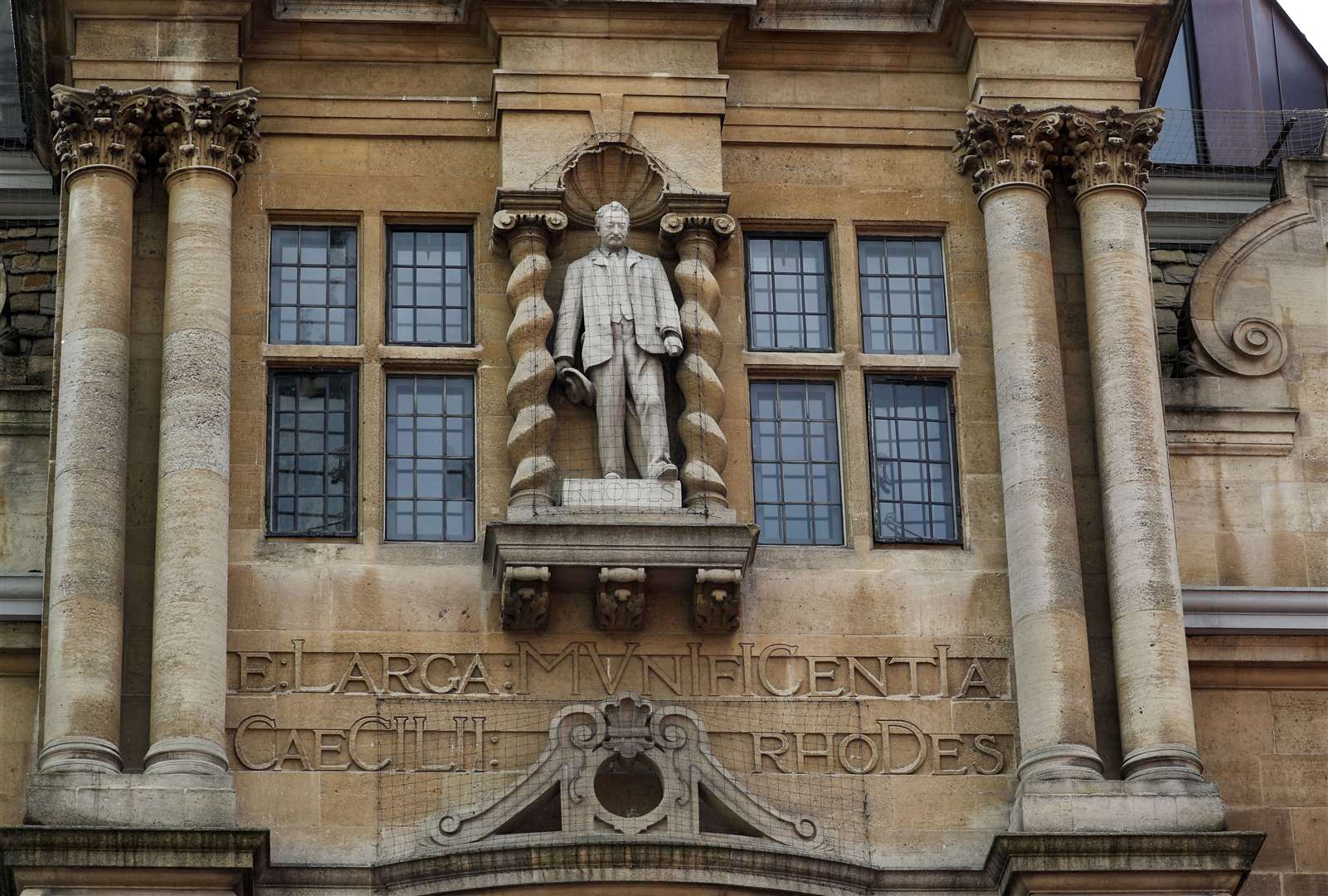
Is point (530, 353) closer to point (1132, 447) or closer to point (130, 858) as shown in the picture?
point (1132, 447)

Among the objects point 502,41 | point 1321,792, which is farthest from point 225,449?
point 1321,792

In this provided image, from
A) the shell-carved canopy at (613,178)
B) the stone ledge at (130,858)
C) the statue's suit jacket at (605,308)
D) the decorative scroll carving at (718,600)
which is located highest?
the shell-carved canopy at (613,178)

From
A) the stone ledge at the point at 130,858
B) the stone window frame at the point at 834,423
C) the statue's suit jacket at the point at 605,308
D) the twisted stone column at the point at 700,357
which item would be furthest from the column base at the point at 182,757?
the stone window frame at the point at 834,423

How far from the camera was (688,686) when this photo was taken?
Answer: 25.1 metres

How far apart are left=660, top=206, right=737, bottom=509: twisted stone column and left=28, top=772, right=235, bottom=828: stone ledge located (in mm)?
4092

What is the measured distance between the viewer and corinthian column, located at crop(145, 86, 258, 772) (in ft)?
79.5

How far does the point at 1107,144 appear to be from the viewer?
26688mm

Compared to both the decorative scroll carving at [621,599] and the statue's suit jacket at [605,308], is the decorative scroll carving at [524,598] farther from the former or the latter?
the statue's suit jacket at [605,308]

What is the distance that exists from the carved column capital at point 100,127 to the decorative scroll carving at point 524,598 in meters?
4.23

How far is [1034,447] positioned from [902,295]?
1913 mm

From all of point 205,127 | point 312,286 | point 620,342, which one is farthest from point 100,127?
point 620,342

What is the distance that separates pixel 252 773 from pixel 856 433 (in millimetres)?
5105

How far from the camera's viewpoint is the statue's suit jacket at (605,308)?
25.8m

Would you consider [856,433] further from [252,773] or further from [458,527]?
[252,773]
